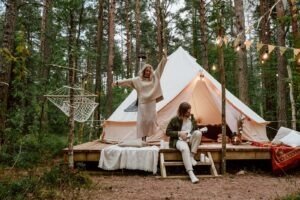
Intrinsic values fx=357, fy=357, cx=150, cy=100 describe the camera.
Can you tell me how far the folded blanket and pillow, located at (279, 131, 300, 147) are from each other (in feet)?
7.24

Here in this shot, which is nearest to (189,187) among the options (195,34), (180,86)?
(180,86)

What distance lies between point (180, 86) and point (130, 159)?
2.41 m

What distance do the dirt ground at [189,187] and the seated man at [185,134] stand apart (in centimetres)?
38

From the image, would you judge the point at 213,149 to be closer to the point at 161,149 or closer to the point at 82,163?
the point at 161,149

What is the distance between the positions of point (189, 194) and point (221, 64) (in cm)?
224

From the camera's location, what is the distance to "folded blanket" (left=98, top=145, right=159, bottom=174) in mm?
5652

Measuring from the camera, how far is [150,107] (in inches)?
253

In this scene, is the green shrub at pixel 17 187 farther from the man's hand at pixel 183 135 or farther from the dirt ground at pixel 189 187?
the man's hand at pixel 183 135

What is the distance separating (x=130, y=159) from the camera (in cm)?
572

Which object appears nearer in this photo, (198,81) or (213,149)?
(213,149)

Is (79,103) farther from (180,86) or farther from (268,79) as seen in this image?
(268,79)

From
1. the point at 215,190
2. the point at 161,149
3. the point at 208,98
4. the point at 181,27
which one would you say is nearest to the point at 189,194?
the point at 215,190

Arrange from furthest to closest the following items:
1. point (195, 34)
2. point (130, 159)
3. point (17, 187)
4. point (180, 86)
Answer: point (195, 34) → point (180, 86) → point (130, 159) → point (17, 187)

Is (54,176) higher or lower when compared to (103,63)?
lower
